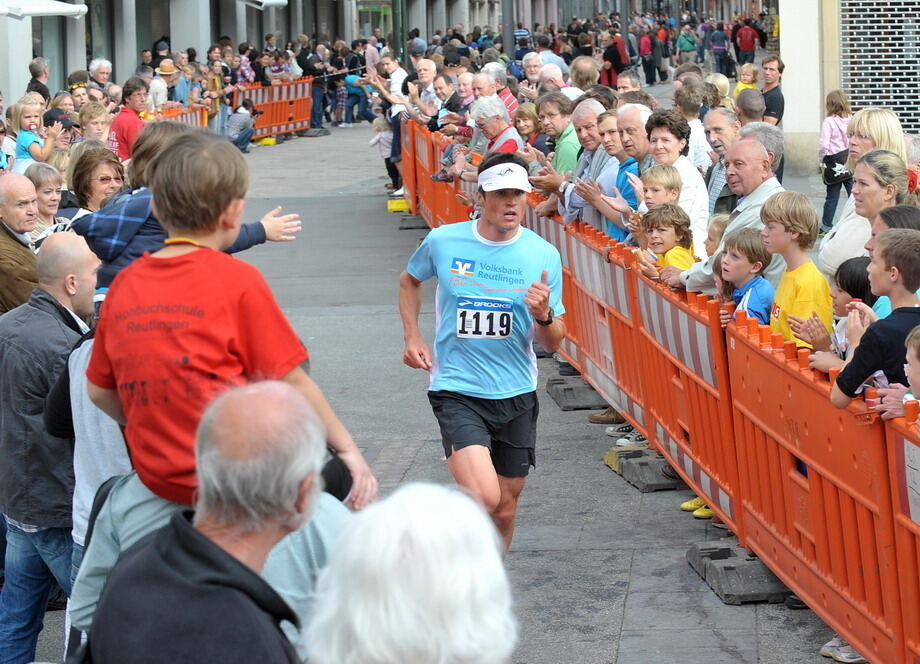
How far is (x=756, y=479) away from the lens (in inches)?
238

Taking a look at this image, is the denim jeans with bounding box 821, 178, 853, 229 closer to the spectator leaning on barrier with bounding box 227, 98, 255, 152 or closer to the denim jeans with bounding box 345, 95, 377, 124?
the spectator leaning on barrier with bounding box 227, 98, 255, 152

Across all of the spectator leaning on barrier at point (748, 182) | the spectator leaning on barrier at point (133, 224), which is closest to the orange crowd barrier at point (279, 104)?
the spectator leaning on barrier at point (748, 182)

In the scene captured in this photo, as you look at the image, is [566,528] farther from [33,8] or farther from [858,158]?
[33,8]

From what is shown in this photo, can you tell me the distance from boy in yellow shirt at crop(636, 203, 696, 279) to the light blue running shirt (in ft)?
5.47

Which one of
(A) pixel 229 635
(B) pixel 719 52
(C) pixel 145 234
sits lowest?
(A) pixel 229 635

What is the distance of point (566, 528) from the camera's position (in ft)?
23.4

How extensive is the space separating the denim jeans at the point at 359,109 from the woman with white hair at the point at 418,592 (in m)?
34.0

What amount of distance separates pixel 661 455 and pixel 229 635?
5.68 metres

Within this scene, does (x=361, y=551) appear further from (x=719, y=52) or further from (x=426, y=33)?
(x=426, y=33)

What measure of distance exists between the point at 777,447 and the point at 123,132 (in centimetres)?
918

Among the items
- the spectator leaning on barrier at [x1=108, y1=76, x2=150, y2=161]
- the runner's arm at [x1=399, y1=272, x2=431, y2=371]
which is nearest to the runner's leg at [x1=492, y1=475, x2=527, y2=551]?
the runner's arm at [x1=399, y1=272, x2=431, y2=371]

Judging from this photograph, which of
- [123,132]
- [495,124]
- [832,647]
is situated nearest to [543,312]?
[832,647]

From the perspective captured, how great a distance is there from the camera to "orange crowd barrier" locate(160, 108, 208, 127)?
2412 centimetres

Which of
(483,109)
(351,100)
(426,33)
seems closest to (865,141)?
(483,109)
